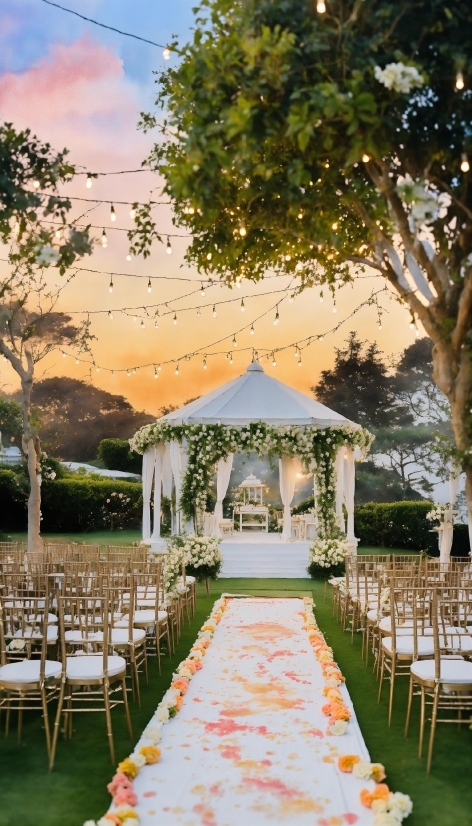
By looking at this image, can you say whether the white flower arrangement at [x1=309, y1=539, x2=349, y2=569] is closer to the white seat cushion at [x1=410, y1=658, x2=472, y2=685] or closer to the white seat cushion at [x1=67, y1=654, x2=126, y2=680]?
the white seat cushion at [x1=410, y1=658, x2=472, y2=685]

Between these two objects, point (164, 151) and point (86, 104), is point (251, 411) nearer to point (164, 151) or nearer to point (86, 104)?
point (86, 104)

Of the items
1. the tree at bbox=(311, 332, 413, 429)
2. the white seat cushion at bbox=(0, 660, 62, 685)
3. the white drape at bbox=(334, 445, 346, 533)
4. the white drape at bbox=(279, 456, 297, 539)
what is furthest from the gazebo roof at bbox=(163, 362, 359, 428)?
the tree at bbox=(311, 332, 413, 429)

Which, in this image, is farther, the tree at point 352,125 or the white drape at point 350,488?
the white drape at point 350,488

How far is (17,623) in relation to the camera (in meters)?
6.22

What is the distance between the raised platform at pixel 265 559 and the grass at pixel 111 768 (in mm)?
7994

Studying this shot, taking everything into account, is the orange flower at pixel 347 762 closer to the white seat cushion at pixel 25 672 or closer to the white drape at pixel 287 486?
the white seat cushion at pixel 25 672

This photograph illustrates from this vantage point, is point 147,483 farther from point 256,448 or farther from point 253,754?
point 253,754

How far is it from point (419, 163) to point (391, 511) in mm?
15816

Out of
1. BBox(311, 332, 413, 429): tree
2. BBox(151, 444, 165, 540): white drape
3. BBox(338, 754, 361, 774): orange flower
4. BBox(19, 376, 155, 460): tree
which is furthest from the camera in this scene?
BBox(19, 376, 155, 460): tree

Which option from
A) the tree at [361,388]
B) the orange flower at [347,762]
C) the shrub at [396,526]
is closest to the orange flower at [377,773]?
the orange flower at [347,762]

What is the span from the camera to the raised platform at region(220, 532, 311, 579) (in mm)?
14367

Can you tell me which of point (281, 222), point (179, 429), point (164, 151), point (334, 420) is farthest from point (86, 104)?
point (281, 222)

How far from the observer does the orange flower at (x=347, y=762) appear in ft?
13.8

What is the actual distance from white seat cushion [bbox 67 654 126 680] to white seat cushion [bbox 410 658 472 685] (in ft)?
6.50
